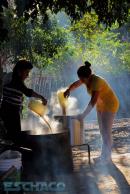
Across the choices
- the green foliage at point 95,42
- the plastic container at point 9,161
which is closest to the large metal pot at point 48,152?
the plastic container at point 9,161

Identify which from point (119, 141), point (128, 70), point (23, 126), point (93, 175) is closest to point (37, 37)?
point (119, 141)

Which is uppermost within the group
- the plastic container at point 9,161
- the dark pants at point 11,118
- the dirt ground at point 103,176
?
the dark pants at point 11,118

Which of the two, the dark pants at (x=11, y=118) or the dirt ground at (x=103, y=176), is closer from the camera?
the dirt ground at (x=103, y=176)

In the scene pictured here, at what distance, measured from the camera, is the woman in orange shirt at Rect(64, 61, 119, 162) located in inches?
305

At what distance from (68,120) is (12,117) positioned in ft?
4.53

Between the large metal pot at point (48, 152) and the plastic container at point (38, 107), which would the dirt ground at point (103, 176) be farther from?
the plastic container at point (38, 107)

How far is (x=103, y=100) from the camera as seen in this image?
8.03 m

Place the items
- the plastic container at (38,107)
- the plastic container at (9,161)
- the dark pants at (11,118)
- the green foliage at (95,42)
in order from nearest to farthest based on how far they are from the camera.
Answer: the plastic container at (9,161), the dark pants at (11,118), the plastic container at (38,107), the green foliage at (95,42)

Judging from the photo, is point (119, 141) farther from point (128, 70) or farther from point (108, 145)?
point (128, 70)

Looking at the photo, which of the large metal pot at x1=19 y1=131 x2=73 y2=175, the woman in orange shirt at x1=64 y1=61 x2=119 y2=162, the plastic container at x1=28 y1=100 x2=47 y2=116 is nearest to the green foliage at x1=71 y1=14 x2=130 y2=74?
the woman in orange shirt at x1=64 y1=61 x2=119 y2=162

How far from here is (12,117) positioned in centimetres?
732

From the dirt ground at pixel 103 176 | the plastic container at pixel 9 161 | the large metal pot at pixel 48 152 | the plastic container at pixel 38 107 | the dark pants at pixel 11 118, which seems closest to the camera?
the plastic container at pixel 9 161

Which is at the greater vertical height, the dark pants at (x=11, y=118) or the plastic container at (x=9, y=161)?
the dark pants at (x=11, y=118)

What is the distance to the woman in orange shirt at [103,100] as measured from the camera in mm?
7746
